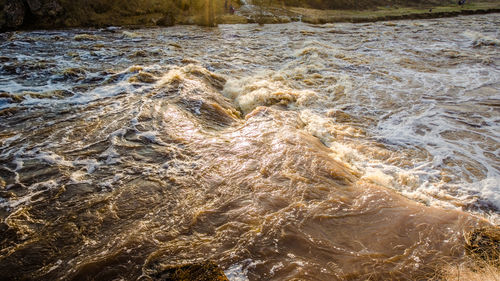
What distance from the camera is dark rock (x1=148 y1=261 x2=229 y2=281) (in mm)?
2417

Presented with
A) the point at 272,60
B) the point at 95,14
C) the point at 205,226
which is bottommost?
the point at 205,226

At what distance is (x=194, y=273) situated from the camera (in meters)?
2.47

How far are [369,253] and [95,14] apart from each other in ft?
82.8

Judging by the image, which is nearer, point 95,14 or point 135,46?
point 135,46

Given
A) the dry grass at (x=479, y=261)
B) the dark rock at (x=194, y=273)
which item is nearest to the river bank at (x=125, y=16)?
the dark rock at (x=194, y=273)

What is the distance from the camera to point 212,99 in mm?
7422

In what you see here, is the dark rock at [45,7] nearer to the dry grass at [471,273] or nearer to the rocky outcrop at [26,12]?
the rocky outcrop at [26,12]

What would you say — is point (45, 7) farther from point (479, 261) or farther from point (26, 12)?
point (479, 261)

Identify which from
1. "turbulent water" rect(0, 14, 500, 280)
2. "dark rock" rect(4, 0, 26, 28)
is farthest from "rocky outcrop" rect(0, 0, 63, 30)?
"turbulent water" rect(0, 14, 500, 280)

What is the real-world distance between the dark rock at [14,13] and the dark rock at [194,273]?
72.7 feet

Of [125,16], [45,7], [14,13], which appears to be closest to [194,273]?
[14,13]

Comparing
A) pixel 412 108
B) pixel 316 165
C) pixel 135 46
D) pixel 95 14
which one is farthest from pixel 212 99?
pixel 95 14

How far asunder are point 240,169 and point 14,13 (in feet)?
71.2

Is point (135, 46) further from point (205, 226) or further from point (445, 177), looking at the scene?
point (445, 177)
